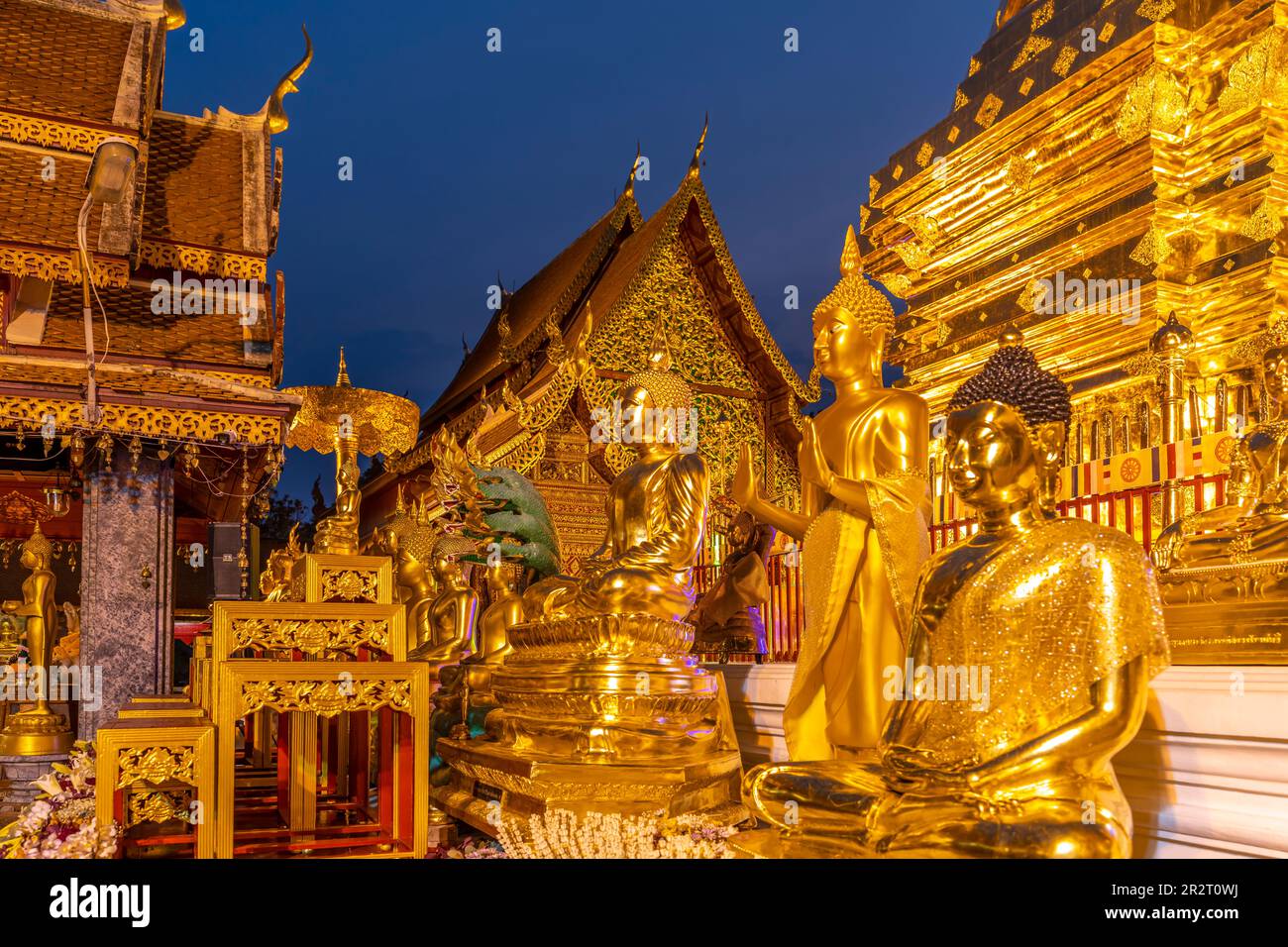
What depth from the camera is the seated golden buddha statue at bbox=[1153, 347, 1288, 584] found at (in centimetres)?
283

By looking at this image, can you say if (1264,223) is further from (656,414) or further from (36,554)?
(36,554)

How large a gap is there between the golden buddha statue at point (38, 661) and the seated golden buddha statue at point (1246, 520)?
6.69 m

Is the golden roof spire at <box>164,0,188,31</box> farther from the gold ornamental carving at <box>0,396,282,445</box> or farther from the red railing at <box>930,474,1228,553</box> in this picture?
the red railing at <box>930,474,1228,553</box>

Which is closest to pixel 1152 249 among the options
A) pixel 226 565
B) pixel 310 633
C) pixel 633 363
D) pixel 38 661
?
pixel 633 363

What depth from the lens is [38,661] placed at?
7.21 metres

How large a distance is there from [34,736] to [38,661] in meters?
0.76

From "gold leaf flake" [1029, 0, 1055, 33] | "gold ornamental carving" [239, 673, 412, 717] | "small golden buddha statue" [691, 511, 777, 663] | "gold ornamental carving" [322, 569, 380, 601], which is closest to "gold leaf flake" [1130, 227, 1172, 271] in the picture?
"gold leaf flake" [1029, 0, 1055, 33]

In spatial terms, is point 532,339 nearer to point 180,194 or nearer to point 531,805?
point 180,194

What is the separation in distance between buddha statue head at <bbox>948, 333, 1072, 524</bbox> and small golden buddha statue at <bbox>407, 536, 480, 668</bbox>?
12.2ft

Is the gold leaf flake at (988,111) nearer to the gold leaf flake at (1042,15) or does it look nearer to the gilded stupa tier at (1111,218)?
the gilded stupa tier at (1111,218)

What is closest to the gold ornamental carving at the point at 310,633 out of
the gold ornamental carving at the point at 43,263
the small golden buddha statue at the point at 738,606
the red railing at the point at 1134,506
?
the red railing at the point at 1134,506

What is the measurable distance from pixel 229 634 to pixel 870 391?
204 centimetres

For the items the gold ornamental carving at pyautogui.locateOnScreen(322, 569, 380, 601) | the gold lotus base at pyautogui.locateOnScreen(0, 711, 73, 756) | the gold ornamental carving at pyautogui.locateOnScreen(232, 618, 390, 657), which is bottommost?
the gold lotus base at pyautogui.locateOnScreen(0, 711, 73, 756)

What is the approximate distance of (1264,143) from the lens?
562 centimetres
